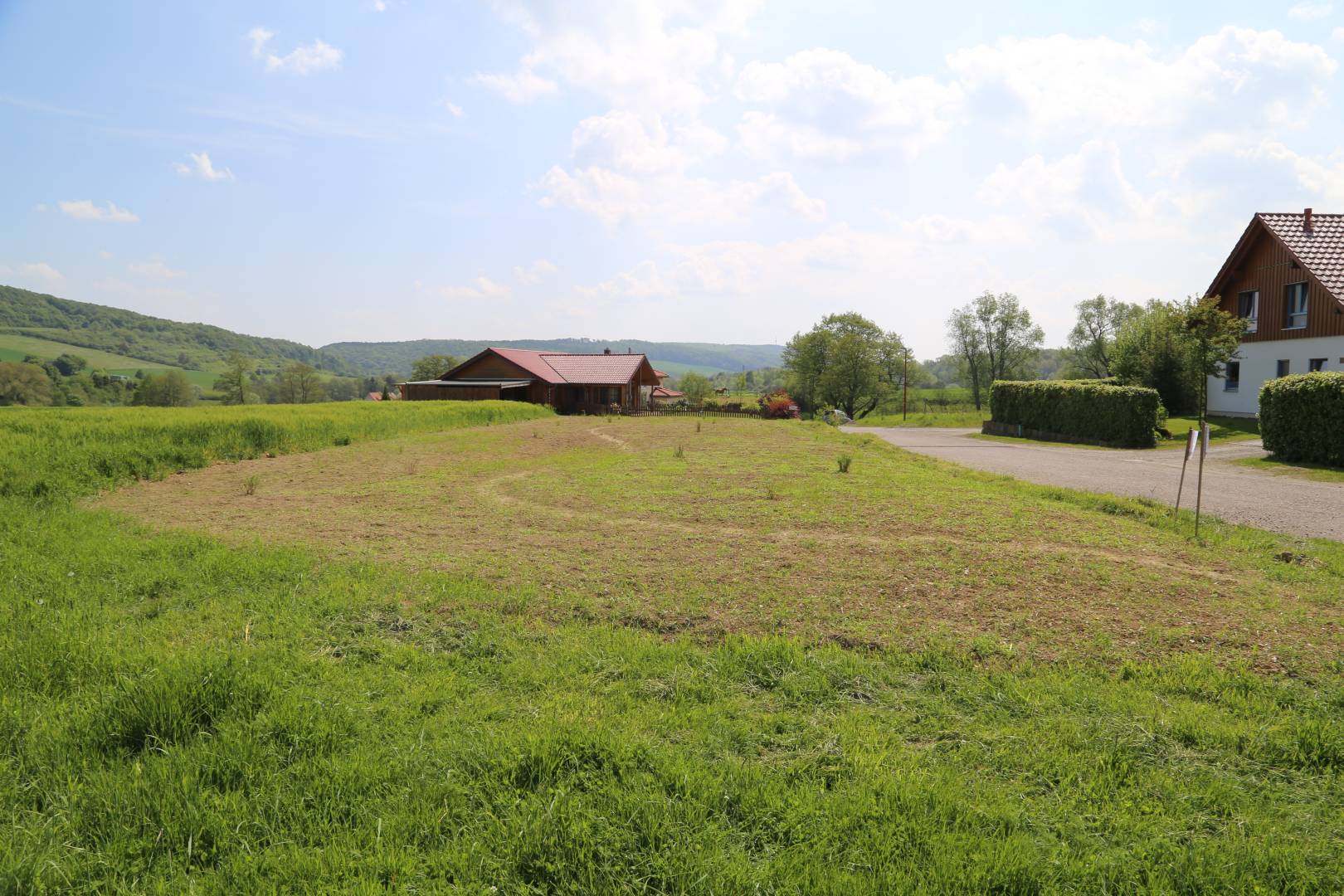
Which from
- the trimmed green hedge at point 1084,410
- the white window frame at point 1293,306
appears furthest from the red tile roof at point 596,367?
the white window frame at point 1293,306

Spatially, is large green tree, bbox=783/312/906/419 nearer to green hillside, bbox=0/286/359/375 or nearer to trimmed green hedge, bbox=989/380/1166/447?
trimmed green hedge, bbox=989/380/1166/447

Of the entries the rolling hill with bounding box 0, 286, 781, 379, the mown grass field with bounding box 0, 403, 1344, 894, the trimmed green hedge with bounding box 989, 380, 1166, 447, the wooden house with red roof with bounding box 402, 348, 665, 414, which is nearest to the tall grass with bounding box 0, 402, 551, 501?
the mown grass field with bounding box 0, 403, 1344, 894

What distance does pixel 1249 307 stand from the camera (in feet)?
93.7

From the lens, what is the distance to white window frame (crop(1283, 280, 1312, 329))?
82.6ft

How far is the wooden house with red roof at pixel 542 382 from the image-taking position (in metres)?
46.1

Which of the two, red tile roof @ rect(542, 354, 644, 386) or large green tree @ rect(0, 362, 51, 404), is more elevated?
red tile roof @ rect(542, 354, 644, 386)

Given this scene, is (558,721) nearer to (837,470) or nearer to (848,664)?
(848,664)

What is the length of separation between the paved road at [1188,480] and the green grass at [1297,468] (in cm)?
35

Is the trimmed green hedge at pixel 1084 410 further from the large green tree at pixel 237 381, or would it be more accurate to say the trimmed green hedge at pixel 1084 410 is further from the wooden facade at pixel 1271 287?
the large green tree at pixel 237 381

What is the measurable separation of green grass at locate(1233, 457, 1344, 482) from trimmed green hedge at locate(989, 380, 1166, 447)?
16.5ft

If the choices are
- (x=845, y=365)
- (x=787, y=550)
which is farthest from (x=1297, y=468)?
(x=845, y=365)

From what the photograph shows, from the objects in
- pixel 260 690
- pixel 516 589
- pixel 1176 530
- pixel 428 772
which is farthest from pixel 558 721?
pixel 1176 530

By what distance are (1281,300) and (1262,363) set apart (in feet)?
8.35

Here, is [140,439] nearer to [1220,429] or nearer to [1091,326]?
[1220,429]
